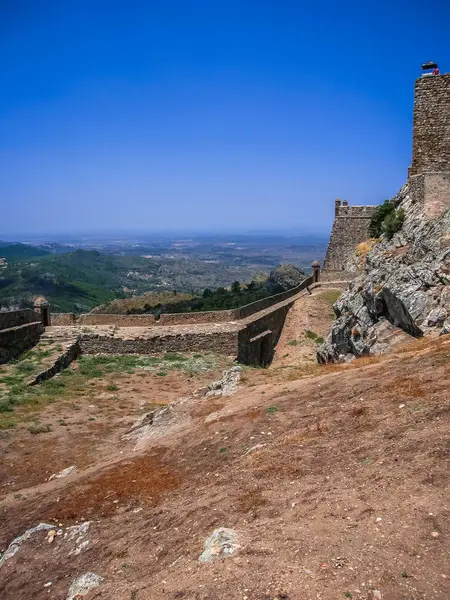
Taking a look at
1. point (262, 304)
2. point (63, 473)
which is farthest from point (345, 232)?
point (63, 473)

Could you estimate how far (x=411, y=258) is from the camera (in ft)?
53.6

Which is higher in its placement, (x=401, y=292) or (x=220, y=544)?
(x=401, y=292)

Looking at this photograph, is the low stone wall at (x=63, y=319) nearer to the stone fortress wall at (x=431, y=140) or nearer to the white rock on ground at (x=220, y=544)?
the stone fortress wall at (x=431, y=140)

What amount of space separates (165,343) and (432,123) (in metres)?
14.4

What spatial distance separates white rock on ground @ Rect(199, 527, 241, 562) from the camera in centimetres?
581

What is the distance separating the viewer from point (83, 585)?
6195 mm

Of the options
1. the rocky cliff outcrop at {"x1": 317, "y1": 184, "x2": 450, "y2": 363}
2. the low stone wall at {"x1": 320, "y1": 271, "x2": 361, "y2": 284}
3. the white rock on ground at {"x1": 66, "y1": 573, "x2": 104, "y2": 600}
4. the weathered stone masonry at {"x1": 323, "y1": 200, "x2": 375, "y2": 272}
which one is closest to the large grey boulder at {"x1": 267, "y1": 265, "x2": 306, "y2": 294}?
the weathered stone masonry at {"x1": 323, "y1": 200, "x2": 375, "y2": 272}

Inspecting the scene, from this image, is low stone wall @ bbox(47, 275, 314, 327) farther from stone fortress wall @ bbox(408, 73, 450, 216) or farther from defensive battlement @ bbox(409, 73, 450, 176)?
defensive battlement @ bbox(409, 73, 450, 176)

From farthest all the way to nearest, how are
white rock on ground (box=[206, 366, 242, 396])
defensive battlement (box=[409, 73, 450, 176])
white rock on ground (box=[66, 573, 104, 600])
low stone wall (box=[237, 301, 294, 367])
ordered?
1. low stone wall (box=[237, 301, 294, 367])
2. defensive battlement (box=[409, 73, 450, 176])
3. white rock on ground (box=[206, 366, 242, 396])
4. white rock on ground (box=[66, 573, 104, 600])

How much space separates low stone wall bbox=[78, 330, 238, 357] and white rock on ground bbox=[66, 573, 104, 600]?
614 inches

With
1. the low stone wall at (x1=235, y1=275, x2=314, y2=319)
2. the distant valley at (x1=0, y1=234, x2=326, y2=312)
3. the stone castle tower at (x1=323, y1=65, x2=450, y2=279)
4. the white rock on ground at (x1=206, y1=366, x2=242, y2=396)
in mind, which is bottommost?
the distant valley at (x1=0, y1=234, x2=326, y2=312)

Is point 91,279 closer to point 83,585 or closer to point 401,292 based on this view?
point 401,292

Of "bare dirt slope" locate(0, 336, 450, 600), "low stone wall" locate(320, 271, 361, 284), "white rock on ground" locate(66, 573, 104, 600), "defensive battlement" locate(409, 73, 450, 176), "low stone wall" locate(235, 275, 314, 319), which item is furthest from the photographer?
"low stone wall" locate(320, 271, 361, 284)

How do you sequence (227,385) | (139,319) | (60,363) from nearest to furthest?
1. (227,385)
2. (60,363)
3. (139,319)
